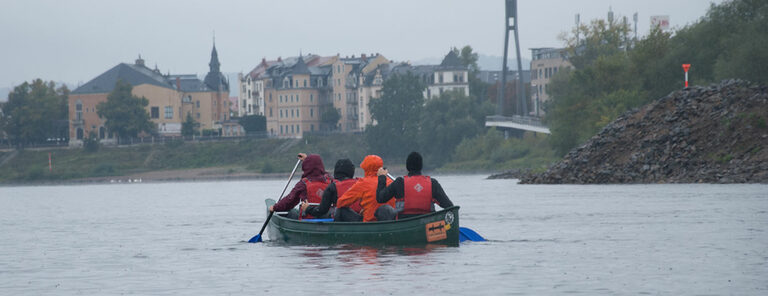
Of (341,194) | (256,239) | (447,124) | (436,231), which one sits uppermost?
(447,124)

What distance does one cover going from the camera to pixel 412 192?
2452cm

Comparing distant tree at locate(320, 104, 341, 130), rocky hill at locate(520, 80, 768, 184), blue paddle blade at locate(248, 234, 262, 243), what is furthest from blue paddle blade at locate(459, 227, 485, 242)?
distant tree at locate(320, 104, 341, 130)

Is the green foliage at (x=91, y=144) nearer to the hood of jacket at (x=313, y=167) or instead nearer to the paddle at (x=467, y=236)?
the paddle at (x=467, y=236)

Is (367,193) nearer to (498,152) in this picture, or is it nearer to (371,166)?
(371,166)

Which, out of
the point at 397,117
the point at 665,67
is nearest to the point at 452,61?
the point at 397,117

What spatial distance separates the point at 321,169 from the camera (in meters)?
26.8

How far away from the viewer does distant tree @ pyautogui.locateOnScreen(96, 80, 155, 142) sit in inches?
6696

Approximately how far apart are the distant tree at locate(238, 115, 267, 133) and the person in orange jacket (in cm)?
15729

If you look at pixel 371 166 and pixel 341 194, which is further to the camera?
pixel 341 194

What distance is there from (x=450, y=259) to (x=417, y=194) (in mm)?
1758

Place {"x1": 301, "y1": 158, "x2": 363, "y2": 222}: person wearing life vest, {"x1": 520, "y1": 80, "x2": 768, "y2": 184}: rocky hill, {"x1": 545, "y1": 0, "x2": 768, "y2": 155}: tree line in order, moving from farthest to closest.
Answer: {"x1": 545, "y1": 0, "x2": 768, "y2": 155}: tree line
{"x1": 520, "y1": 80, "x2": 768, "y2": 184}: rocky hill
{"x1": 301, "y1": 158, "x2": 363, "y2": 222}: person wearing life vest

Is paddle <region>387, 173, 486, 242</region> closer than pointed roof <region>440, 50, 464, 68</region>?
Yes

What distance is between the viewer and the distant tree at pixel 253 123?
18150 cm

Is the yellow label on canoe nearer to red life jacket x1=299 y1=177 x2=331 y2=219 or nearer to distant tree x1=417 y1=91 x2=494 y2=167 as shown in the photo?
red life jacket x1=299 y1=177 x2=331 y2=219
